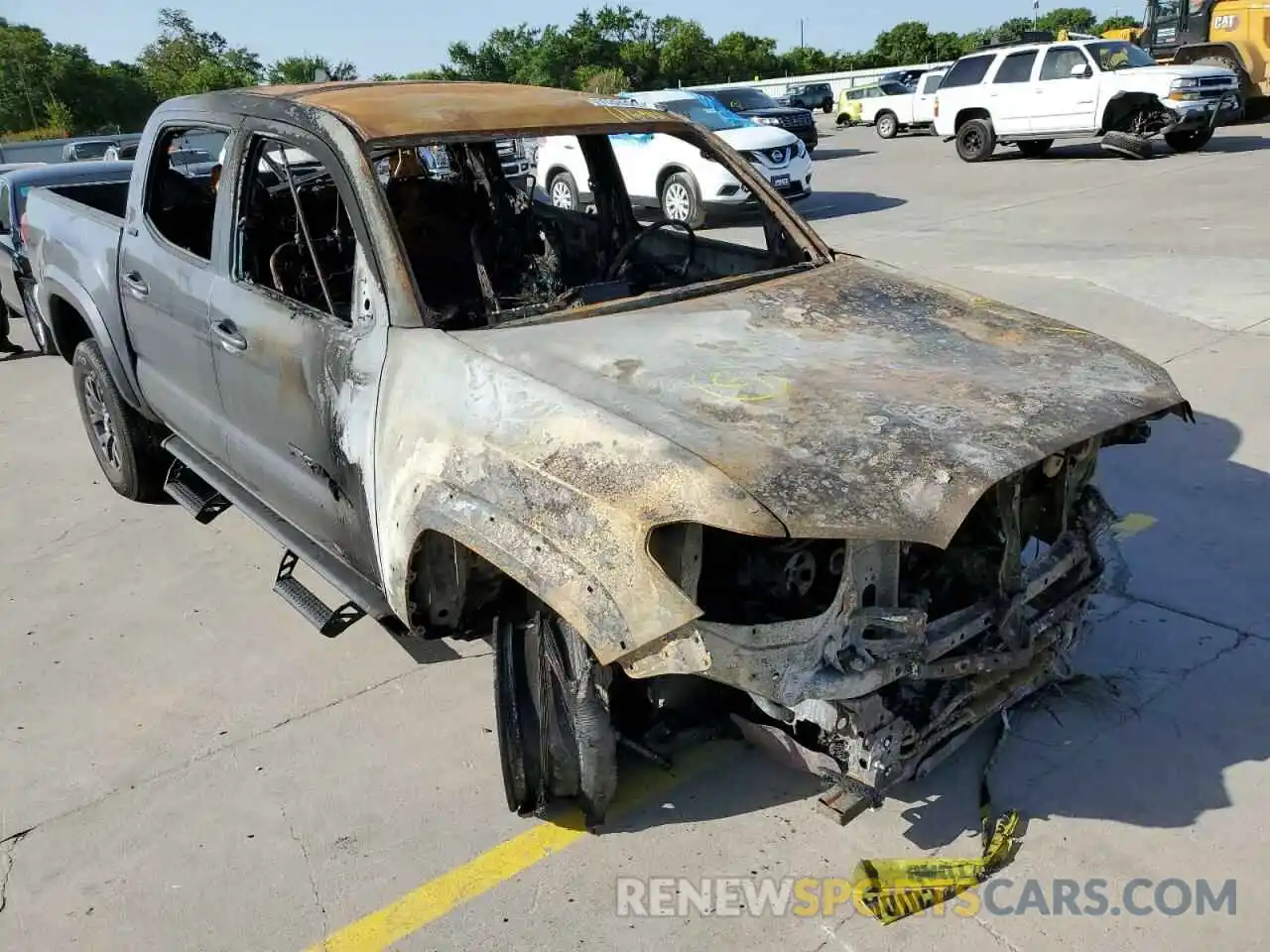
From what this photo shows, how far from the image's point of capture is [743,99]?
733 inches

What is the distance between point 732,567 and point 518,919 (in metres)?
1.04

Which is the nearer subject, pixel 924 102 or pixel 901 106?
pixel 924 102

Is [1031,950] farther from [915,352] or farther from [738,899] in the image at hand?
[915,352]

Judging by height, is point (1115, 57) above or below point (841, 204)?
above

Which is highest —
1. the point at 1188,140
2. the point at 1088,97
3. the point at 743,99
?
the point at 743,99

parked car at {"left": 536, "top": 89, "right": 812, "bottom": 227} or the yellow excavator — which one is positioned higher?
the yellow excavator

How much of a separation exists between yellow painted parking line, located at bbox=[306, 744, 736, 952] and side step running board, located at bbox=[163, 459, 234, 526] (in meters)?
2.11

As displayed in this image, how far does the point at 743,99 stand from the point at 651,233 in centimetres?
1554

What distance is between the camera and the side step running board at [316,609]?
3.39 meters

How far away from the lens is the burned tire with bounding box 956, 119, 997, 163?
1752cm

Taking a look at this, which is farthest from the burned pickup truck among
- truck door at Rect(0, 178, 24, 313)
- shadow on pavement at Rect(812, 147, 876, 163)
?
shadow on pavement at Rect(812, 147, 876, 163)

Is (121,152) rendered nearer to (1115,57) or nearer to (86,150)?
(86,150)

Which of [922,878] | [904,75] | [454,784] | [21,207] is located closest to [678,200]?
[21,207]

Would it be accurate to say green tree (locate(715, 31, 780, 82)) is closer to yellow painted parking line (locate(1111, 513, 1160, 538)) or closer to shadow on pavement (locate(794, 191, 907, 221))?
shadow on pavement (locate(794, 191, 907, 221))
